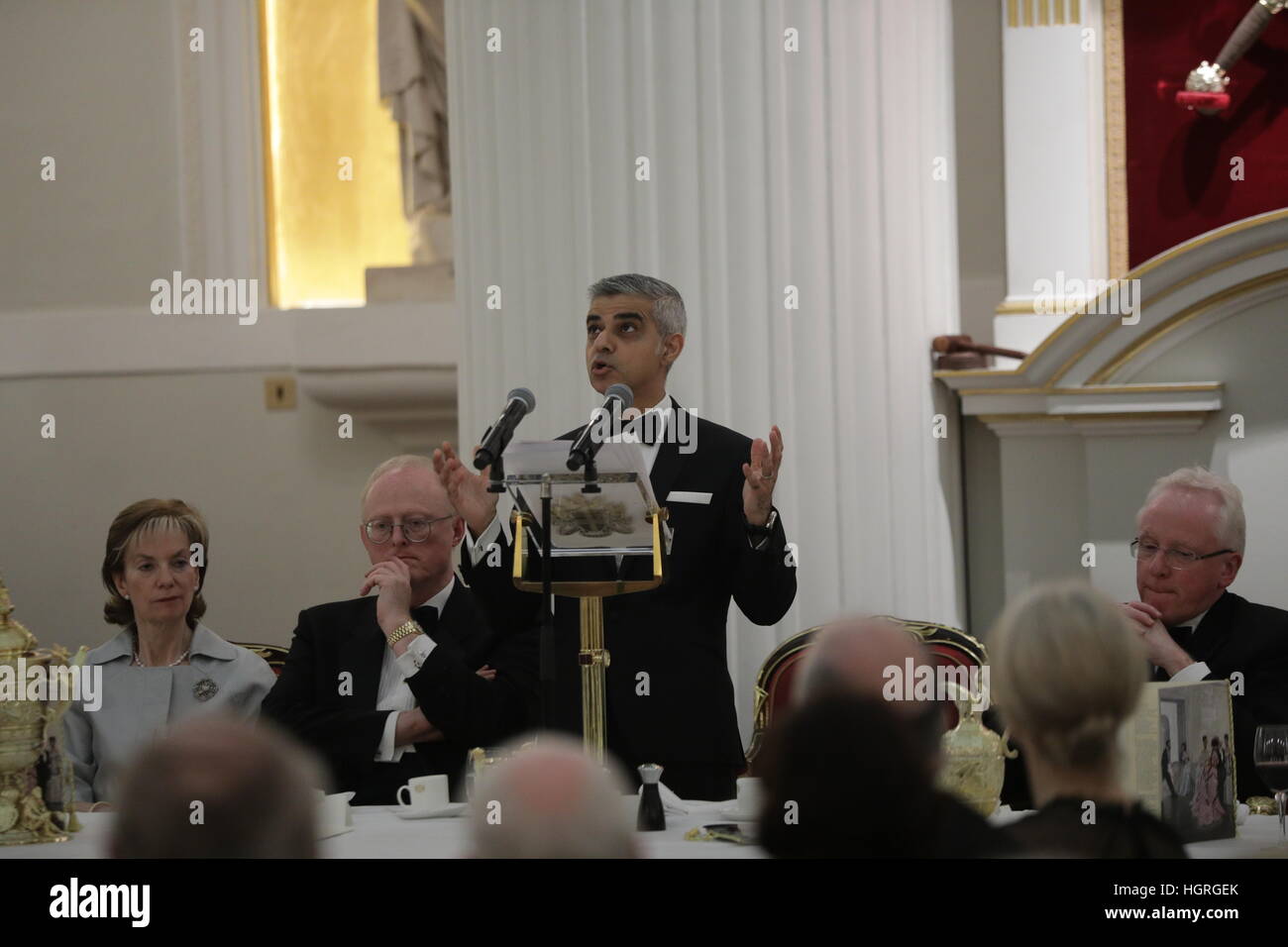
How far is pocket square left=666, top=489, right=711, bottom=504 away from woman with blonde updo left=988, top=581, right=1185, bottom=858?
67.6 inches

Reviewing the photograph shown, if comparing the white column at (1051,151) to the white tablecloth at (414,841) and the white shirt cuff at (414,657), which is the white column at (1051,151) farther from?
the white tablecloth at (414,841)

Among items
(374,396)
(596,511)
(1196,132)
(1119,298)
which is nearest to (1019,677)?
(596,511)

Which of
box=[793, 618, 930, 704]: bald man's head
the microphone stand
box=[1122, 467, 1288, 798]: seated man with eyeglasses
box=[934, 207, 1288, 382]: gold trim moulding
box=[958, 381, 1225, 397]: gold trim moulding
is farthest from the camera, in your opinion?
box=[958, 381, 1225, 397]: gold trim moulding

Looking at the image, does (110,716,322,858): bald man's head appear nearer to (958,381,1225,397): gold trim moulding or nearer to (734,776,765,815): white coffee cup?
(734,776,765,815): white coffee cup

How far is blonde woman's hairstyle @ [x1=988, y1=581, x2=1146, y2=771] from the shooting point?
1.62 meters

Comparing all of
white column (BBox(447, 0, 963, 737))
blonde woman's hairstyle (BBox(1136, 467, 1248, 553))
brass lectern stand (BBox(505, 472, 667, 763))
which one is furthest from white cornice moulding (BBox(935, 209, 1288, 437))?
brass lectern stand (BBox(505, 472, 667, 763))

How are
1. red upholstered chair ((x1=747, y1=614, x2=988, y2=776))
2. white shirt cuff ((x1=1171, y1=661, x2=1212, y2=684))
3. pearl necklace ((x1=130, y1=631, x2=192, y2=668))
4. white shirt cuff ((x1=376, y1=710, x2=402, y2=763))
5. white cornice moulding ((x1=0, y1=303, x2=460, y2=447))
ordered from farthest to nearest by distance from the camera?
white cornice moulding ((x1=0, y1=303, x2=460, y2=447)) → red upholstered chair ((x1=747, y1=614, x2=988, y2=776)) → pearl necklace ((x1=130, y1=631, x2=192, y2=668)) → white shirt cuff ((x1=376, y1=710, x2=402, y2=763)) → white shirt cuff ((x1=1171, y1=661, x2=1212, y2=684))

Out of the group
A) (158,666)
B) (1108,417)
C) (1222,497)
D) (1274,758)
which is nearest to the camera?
(1274,758)

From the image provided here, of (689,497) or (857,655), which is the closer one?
(857,655)

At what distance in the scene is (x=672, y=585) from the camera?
3291mm

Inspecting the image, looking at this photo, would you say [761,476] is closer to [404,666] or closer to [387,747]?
[404,666]

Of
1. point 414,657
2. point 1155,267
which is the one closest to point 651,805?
point 414,657

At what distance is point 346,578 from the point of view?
592 centimetres

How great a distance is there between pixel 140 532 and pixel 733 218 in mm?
1592
